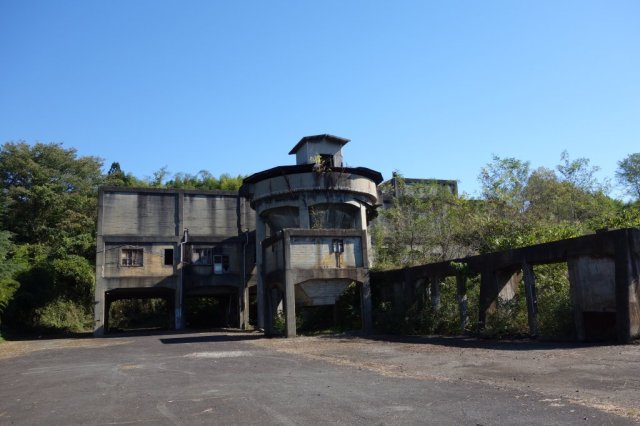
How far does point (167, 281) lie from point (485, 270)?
23.3 m

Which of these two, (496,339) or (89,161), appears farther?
(89,161)

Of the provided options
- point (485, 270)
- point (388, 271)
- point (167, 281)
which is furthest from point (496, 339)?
point (167, 281)

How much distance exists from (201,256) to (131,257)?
15.3 ft

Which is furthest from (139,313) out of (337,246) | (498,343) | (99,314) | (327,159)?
(498,343)

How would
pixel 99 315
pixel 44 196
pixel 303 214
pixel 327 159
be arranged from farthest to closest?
pixel 44 196 < pixel 99 315 < pixel 327 159 < pixel 303 214

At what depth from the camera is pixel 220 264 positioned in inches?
1406

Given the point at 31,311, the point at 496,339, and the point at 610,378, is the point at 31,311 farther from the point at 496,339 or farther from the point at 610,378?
the point at 610,378

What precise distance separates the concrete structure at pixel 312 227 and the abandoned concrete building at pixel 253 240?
5 cm

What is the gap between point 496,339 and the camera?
16547mm

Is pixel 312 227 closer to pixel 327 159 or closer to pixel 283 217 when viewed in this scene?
pixel 283 217

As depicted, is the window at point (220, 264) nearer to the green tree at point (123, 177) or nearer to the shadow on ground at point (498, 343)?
the shadow on ground at point (498, 343)

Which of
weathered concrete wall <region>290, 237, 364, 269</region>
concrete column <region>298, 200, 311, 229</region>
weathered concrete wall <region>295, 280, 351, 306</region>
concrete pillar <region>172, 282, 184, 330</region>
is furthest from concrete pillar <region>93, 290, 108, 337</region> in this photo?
weathered concrete wall <region>290, 237, 364, 269</region>

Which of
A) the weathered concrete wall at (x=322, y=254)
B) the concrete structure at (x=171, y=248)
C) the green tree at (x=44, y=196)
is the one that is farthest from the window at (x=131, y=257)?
the weathered concrete wall at (x=322, y=254)

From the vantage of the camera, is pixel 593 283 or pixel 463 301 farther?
pixel 463 301
